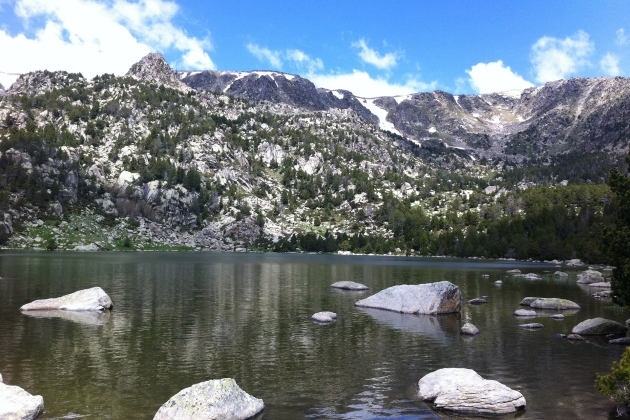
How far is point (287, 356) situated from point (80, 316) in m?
28.9

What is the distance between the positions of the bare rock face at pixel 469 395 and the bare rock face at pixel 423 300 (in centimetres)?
3185

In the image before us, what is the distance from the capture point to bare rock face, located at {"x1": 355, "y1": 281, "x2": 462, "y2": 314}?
188ft

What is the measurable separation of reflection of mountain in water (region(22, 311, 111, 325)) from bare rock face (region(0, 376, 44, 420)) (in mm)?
25531

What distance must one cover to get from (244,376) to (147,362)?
793 cm

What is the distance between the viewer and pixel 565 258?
195m

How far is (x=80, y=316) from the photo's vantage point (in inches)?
1969

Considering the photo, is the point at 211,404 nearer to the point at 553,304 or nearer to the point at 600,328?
the point at 600,328

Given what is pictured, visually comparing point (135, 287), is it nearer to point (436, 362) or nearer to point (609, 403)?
point (436, 362)

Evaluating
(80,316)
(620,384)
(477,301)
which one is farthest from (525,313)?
(80,316)

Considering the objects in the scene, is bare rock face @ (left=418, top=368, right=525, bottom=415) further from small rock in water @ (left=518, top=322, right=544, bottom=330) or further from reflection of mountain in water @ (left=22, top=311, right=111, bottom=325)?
reflection of mountain in water @ (left=22, top=311, right=111, bottom=325)

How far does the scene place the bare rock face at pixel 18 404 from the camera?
20.2 metres

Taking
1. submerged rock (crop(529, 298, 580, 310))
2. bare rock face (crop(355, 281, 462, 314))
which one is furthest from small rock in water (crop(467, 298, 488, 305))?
bare rock face (crop(355, 281, 462, 314))

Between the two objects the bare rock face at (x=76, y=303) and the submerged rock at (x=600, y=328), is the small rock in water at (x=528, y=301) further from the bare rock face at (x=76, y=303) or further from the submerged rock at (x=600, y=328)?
the bare rock face at (x=76, y=303)

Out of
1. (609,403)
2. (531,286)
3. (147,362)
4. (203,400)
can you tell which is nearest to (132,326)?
(147,362)
